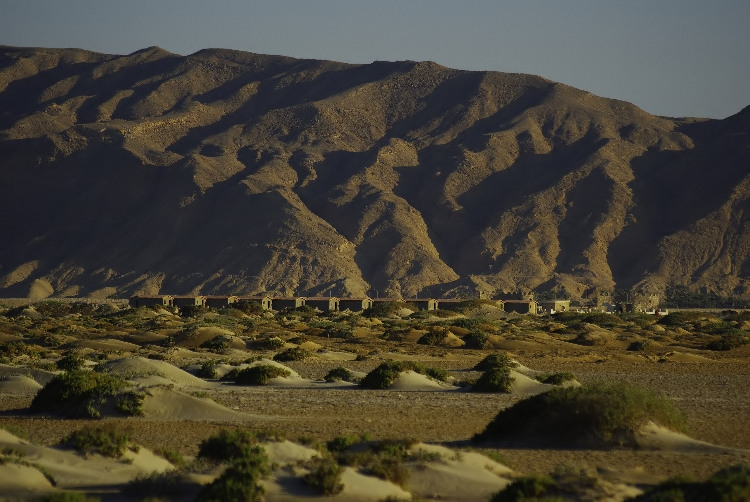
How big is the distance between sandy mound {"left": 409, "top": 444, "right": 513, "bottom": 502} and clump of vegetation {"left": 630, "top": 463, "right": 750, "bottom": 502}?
1.82 metres

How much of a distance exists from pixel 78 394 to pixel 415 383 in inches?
341

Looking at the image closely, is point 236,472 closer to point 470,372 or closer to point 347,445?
point 347,445

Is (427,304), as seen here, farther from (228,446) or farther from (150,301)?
(228,446)

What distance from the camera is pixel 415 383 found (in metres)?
25.7

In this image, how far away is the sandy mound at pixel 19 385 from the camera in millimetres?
24044

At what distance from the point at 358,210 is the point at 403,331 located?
111166 millimetres

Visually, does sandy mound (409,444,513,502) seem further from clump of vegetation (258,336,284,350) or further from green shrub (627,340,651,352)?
green shrub (627,340,651,352)

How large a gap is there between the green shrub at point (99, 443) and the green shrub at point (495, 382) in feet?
41.7

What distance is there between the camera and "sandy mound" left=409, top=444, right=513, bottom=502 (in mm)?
11430

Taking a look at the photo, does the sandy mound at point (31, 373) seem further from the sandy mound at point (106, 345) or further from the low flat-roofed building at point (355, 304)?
the low flat-roofed building at point (355, 304)

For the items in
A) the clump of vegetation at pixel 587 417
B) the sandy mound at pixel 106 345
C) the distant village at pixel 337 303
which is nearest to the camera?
the clump of vegetation at pixel 587 417

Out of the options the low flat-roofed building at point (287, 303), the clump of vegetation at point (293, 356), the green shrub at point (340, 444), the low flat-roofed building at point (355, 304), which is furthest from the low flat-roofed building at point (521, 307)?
the green shrub at point (340, 444)

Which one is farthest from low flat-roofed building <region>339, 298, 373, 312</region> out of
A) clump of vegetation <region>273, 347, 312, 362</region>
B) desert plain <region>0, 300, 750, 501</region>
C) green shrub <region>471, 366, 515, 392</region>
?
green shrub <region>471, 366, 515, 392</region>

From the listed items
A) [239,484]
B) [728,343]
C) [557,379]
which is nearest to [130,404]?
[239,484]
